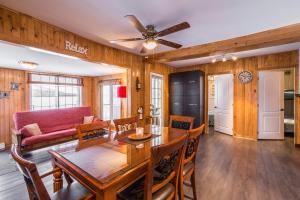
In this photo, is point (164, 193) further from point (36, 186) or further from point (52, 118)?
point (52, 118)

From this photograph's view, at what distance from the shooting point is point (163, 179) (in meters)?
1.29

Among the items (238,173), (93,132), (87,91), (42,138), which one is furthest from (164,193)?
(87,91)

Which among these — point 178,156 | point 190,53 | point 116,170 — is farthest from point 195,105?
point 116,170

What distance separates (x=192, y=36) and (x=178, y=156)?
233cm

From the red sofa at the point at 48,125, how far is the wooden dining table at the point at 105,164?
248 centimetres

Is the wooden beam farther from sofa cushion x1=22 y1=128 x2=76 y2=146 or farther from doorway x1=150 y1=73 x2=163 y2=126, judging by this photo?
sofa cushion x1=22 y1=128 x2=76 y2=146

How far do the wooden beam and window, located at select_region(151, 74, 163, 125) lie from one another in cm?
144

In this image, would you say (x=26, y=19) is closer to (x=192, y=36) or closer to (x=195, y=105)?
(x=192, y=36)

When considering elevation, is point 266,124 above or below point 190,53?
below

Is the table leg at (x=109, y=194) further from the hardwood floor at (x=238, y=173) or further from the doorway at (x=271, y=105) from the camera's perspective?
the doorway at (x=271, y=105)

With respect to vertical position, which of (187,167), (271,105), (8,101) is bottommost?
(187,167)

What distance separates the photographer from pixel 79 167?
1.18 m

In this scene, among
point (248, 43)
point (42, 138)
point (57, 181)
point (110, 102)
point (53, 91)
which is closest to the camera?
point (57, 181)

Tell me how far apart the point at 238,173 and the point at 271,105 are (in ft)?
9.75
